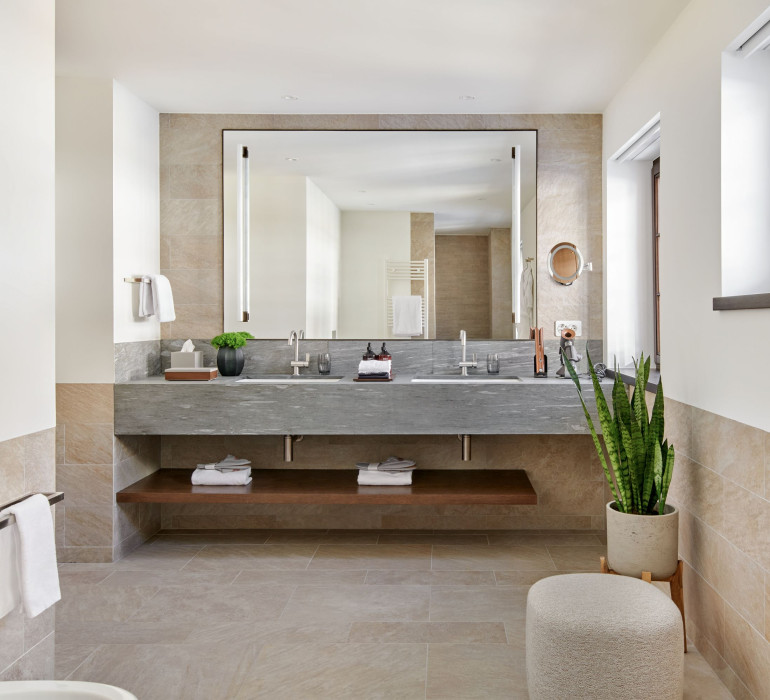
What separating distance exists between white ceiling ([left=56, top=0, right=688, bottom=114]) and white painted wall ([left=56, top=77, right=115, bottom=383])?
0.15 m

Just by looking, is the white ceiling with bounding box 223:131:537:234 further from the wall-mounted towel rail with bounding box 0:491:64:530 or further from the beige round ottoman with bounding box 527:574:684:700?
the beige round ottoman with bounding box 527:574:684:700

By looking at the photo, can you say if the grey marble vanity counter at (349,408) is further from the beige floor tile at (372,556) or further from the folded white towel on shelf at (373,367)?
the beige floor tile at (372,556)

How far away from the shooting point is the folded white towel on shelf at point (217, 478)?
3.57m

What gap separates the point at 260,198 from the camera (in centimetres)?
392

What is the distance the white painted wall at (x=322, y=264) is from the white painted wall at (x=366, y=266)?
40mm

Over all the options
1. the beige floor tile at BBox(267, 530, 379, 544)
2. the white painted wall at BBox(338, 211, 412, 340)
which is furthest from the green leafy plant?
the beige floor tile at BBox(267, 530, 379, 544)

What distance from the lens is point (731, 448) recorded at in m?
2.14

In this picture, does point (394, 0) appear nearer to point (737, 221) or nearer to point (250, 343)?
point (737, 221)

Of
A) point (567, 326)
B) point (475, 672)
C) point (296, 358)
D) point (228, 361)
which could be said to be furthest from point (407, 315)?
point (475, 672)

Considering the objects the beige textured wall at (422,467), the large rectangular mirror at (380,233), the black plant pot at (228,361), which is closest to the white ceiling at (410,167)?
the large rectangular mirror at (380,233)

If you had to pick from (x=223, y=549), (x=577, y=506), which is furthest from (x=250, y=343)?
(x=577, y=506)

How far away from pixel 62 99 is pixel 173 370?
139 cm

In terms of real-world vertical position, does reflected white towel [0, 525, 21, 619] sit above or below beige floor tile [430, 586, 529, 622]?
above

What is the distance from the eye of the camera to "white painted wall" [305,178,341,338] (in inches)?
153
